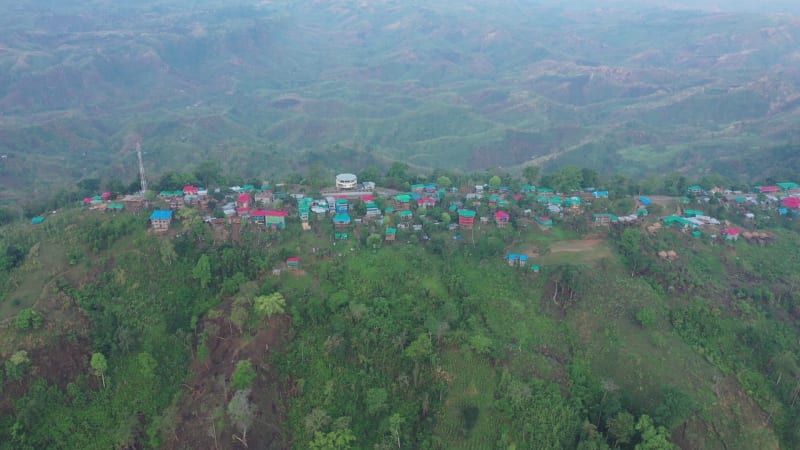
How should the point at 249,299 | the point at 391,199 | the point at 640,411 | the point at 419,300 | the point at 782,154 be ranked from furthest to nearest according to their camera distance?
the point at 782,154
the point at 391,199
the point at 419,300
the point at 249,299
the point at 640,411

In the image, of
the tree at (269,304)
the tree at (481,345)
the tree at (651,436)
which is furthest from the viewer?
the tree at (269,304)

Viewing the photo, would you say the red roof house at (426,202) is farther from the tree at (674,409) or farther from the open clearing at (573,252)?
the tree at (674,409)

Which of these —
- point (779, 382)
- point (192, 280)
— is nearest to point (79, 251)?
point (192, 280)

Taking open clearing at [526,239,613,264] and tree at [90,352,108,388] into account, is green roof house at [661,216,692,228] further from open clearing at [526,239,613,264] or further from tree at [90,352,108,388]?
tree at [90,352,108,388]

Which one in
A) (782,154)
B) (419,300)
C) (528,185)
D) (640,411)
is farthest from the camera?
(782,154)

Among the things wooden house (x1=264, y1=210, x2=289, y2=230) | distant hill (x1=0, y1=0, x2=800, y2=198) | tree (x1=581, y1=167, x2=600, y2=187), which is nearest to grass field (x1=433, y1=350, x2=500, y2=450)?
wooden house (x1=264, y1=210, x2=289, y2=230)

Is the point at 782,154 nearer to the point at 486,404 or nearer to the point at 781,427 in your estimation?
the point at 781,427

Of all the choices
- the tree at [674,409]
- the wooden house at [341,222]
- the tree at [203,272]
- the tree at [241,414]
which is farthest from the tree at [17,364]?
the tree at [674,409]
